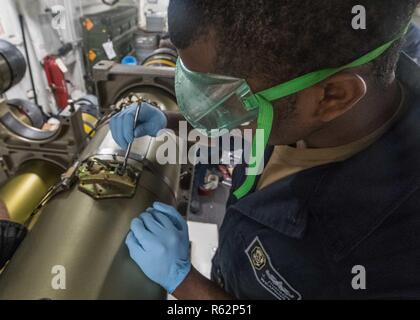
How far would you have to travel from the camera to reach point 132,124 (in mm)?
982

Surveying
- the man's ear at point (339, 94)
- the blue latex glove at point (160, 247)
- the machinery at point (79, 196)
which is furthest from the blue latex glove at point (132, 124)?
the man's ear at point (339, 94)

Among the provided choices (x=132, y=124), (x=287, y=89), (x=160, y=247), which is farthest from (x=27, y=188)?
(x=287, y=89)

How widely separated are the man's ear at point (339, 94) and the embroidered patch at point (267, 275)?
1.13 feet

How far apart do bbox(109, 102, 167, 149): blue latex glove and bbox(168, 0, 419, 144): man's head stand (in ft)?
1.54

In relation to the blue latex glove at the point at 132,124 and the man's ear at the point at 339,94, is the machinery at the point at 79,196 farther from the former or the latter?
the man's ear at the point at 339,94

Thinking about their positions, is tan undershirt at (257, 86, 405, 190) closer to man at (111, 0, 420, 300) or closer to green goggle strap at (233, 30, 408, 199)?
man at (111, 0, 420, 300)

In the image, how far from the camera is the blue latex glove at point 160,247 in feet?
2.28

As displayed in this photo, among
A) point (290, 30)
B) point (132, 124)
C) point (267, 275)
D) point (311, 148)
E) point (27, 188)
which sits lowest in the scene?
point (27, 188)

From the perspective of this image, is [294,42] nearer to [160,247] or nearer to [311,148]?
[311,148]

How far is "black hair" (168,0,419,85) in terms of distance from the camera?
43cm

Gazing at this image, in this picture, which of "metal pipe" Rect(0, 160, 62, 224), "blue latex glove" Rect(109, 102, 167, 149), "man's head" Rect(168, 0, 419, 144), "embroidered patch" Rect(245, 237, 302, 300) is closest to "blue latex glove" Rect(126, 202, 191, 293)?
"embroidered patch" Rect(245, 237, 302, 300)

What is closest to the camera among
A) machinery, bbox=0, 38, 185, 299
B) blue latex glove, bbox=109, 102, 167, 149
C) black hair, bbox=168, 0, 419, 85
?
black hair, bbox=168, 0, 419, 85

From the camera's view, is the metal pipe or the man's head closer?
the man's head

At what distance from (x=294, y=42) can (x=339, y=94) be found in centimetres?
13
